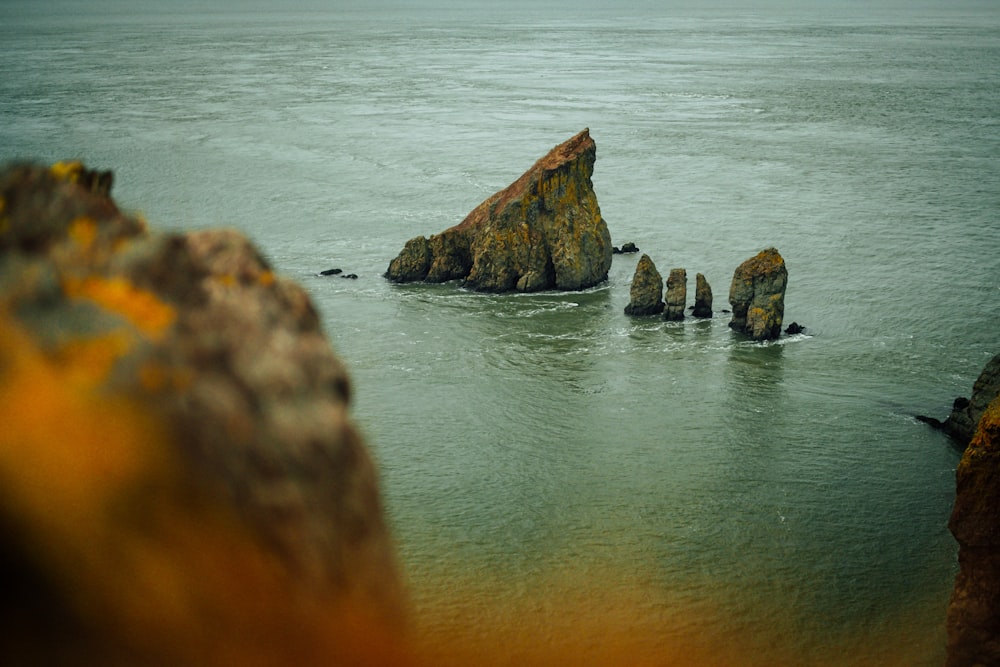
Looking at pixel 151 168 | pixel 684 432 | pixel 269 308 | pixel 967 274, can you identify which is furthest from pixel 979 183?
pixel 269 308

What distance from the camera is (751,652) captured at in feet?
60.2

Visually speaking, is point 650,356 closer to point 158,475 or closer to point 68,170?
point 68,170

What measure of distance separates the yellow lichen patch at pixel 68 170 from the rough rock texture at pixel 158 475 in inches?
12.1

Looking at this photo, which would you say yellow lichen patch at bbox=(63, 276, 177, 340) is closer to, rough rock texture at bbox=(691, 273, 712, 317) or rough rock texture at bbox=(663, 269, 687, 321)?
rough rock texture at bbox=(663, 269, 687, 321)

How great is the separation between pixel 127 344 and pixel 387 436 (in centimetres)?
2636

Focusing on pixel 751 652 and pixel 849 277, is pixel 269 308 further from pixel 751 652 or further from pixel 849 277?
pixel 849 277

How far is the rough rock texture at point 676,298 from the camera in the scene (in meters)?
39.6

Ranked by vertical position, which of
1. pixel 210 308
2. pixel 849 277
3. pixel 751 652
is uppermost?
pixel 210 308

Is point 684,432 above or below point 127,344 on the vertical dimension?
below

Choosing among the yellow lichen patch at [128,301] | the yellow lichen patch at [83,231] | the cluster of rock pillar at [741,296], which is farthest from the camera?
the cluster of rock pillar at [741,296]

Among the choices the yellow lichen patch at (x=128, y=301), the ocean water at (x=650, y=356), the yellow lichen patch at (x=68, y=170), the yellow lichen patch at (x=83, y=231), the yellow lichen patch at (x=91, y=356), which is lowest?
the ocean water at (x=650, y=356)

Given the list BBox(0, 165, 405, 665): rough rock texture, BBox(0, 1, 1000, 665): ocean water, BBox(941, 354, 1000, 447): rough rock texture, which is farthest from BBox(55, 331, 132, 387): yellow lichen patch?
BBox(941, 354, 1000, 447): rough rock texture

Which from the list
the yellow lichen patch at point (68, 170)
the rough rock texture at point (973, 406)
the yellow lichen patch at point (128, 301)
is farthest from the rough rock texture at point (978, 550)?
the yellow lichen patch at point (128, 301)

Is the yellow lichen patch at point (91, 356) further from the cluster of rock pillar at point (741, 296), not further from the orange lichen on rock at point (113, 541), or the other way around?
the cluster of rock pillar at point (741, 296)
